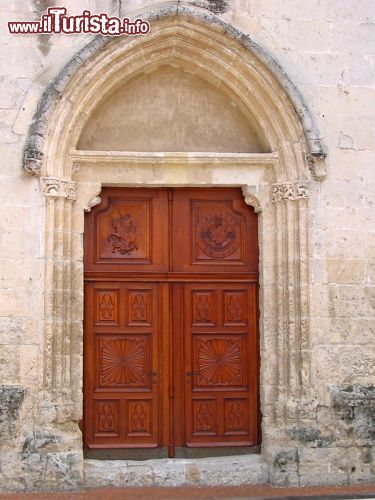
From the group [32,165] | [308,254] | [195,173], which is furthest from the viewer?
[195,173]

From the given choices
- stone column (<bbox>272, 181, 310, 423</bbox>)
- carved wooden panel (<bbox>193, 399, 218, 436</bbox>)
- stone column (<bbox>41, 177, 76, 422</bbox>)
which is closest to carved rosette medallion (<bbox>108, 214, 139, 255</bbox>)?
stone column (<bbox>41, 177, 76, 422</bbox>)

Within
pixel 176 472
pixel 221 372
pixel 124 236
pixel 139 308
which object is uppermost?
pixel 124 236

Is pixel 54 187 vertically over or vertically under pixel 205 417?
over

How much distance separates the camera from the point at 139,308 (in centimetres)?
717

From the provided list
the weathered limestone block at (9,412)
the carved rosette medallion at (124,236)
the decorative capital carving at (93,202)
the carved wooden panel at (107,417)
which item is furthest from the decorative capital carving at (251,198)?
the weathered limestone block at (9,412)

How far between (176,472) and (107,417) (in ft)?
2.55

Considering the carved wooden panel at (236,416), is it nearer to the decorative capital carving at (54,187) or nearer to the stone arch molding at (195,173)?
the stone arch molding at (195,173)

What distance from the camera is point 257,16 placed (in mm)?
7066

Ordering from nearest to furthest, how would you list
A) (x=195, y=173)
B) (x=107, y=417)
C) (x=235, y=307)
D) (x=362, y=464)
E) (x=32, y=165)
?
1. (x=32, y=165)
2. (x=362, y=464)
3. (x=107, y=417)
4. (x=195, y=173)
5. (x=235, y=307)

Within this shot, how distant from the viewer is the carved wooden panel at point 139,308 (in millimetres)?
7152

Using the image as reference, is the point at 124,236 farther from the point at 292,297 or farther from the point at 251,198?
the point at 292,297

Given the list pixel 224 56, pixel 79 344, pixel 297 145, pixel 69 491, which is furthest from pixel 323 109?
pixel 69 491

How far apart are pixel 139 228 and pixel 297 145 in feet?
5.27

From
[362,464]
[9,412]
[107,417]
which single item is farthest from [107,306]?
[362,464]
